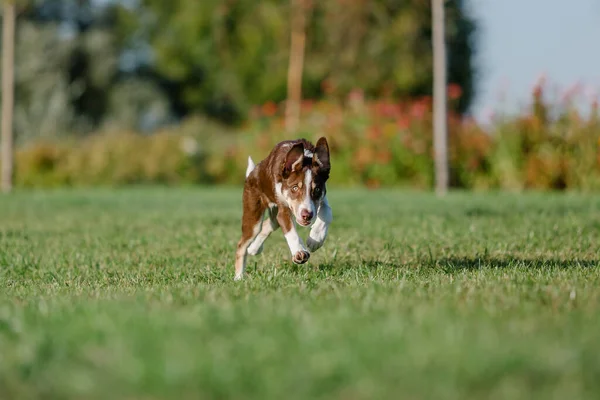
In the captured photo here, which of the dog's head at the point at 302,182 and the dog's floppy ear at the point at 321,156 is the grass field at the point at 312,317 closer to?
the dog's head at the point at 302,182

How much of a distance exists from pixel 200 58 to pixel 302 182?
40837 mm

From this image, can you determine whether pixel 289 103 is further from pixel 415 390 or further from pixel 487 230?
pixel 415 390

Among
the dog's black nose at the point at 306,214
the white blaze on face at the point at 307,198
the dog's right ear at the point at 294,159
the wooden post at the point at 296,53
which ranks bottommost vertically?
the dog's black nose at the point at 306,214

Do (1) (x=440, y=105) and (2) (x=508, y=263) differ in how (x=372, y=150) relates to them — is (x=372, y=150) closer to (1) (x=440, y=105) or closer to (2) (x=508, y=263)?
(1) (x=440, y=105)

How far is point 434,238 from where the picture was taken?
9125 mm

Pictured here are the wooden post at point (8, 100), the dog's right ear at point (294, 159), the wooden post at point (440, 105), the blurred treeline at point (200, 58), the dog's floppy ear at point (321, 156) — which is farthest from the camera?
the blurred treeline at point (200, 58)

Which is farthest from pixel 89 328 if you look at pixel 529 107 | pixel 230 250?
pixel 529 107

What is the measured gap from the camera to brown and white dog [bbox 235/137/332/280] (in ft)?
20.6

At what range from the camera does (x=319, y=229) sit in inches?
260

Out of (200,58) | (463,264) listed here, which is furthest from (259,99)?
(463,264)

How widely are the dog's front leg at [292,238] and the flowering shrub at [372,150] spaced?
14148mm

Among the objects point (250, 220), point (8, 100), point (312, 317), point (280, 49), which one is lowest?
point (312, 317)

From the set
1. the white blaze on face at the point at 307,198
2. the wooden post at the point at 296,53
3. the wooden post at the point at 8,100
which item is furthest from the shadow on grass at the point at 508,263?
the wooden post at the point at 296,53

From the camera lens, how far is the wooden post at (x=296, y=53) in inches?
1159
